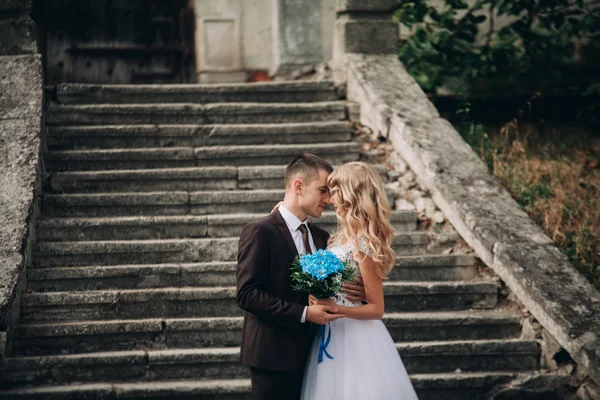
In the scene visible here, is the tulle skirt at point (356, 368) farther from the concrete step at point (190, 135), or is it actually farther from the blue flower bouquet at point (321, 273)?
the concrete step at point (190, 135)

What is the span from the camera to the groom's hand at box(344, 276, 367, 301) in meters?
3.53

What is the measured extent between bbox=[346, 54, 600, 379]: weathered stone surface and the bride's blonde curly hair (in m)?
1.90

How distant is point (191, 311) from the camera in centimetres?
530

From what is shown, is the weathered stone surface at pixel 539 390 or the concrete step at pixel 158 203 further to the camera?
the concrete step at pixel 158 203

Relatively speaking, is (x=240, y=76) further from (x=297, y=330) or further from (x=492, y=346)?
(x=297, y=330)

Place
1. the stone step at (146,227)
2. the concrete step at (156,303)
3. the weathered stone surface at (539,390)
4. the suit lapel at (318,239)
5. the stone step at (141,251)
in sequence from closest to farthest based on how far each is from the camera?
1. the suit lapel at (318,239)
2. the weathered stone surface at (539,390)
3. the concrete step at (156,303)
4. the stone step at (141,251)
5. the stone step at (146,227)

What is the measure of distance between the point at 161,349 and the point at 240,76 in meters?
6.09

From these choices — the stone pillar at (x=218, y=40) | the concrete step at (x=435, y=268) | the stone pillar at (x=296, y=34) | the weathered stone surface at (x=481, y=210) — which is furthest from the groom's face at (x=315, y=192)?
the stone pillar at (x=218, y=40)

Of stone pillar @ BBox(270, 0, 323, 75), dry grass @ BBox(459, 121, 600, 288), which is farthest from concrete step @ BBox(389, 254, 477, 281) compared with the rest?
stone pillar @ BBox(270, 0, 323, 75)

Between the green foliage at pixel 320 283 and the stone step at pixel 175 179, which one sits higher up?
the stone step at pixel 175 179

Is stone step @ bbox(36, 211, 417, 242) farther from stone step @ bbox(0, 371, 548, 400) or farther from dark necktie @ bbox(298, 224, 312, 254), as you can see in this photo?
dark necktie @ bbox(298, 224, 312, 254)

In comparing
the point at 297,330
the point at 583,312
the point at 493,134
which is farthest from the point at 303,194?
the point at 493,134

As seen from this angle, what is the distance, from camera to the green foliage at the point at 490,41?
864 centimetres

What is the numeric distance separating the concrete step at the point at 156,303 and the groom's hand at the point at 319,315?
78.1 inches
